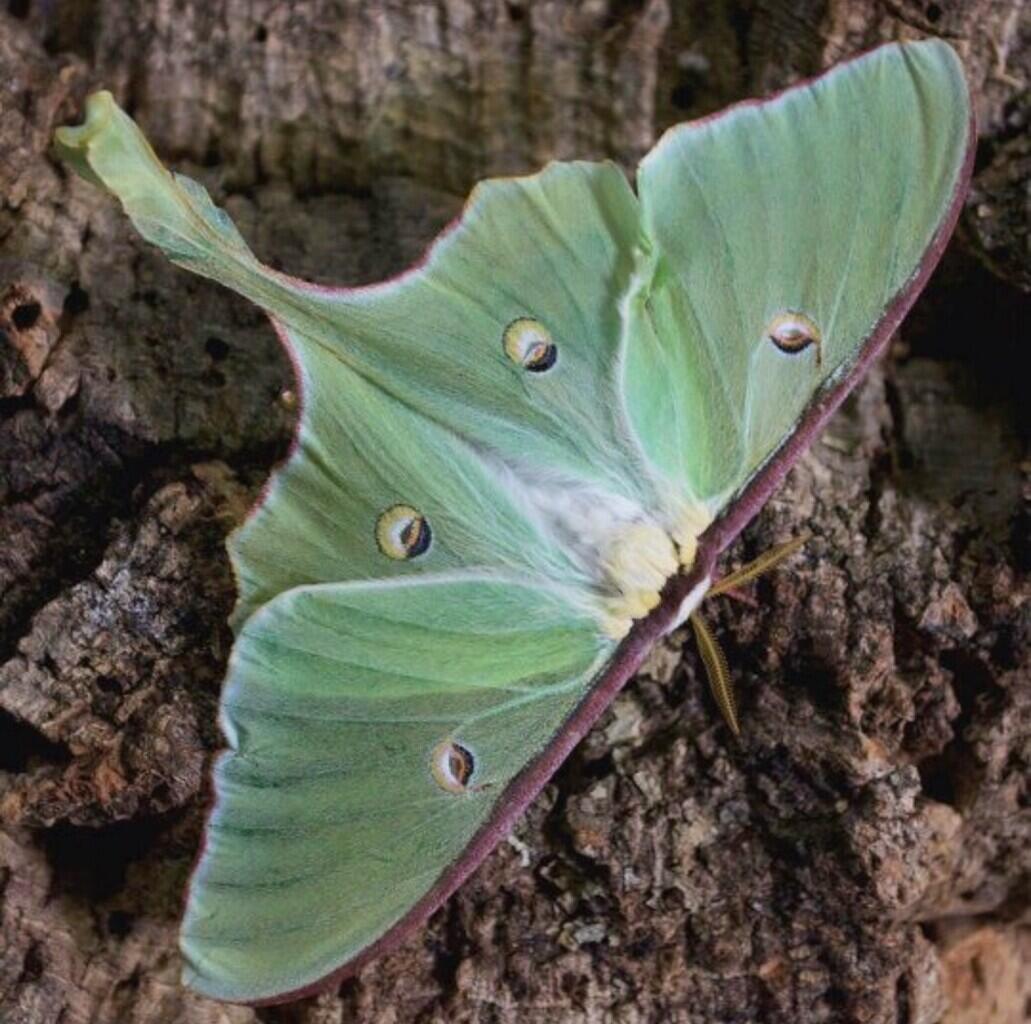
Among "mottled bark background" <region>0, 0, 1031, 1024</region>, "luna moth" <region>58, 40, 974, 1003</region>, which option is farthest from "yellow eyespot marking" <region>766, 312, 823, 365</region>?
"mottled bark background" <region>0, 0, 1031, 1024</region>

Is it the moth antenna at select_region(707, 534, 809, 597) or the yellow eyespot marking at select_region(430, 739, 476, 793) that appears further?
A: the moth antenna at select_region(707, 534, 809, 597)

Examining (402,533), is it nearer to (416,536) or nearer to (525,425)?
(416,536)

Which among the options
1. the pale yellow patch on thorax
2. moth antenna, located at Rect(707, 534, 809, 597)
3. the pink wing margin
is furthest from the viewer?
moth antenna, located at Rect(707, 534, 809, 597)

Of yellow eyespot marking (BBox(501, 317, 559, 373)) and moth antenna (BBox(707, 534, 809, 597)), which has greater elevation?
yellow eyespot marking (BBox(501, 317, 559, 373))

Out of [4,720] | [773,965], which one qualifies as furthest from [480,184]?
[773,965]

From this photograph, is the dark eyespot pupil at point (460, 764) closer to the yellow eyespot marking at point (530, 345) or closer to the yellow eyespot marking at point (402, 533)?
the yellow eyespot marking at point (402, 533)

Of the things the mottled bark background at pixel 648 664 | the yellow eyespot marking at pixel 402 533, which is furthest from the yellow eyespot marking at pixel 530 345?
the mottled bark background at pixel 648 664

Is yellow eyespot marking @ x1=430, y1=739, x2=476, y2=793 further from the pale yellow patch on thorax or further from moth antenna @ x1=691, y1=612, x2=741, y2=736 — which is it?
moth antenna @ x1=691, y1=612, x2=741, y2=736
